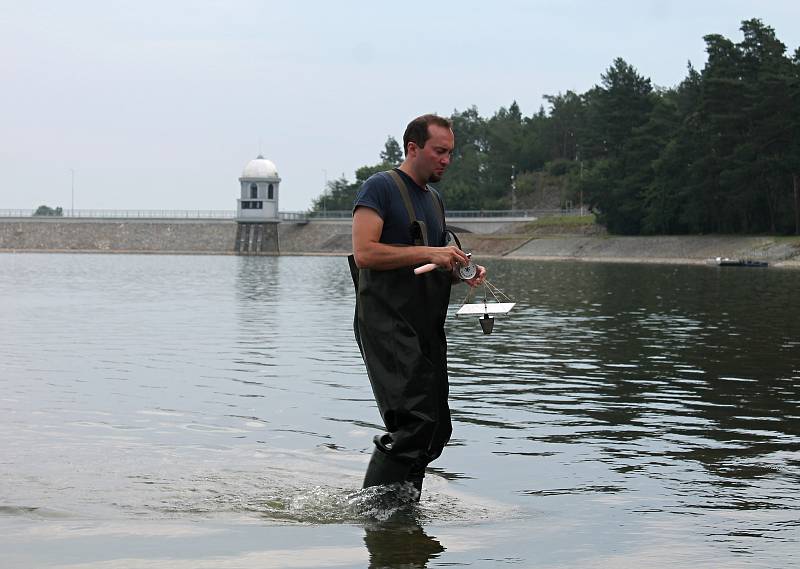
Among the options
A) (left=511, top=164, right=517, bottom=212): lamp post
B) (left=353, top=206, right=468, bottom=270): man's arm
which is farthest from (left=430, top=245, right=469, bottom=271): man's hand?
(left=511, top=164, right=517, bottom=212): lamp post

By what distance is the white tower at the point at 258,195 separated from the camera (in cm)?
15512

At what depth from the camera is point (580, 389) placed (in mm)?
15344

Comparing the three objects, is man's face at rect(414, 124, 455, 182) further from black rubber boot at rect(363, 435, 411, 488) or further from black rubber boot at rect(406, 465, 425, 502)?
black rubber boot at rect(406, 465, 425, 502)

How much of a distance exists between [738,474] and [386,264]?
150 inches

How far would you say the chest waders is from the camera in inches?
295

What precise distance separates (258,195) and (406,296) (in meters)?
150

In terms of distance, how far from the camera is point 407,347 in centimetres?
748

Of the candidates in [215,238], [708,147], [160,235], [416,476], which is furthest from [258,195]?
[416,476]

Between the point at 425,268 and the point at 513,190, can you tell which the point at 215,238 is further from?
the point at 425,268

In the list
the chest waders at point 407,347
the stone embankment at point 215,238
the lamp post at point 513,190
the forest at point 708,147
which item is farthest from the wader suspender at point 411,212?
the lamp post at point 513,190

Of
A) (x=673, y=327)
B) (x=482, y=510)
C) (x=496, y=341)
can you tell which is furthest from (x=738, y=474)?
(x=673, y=327)

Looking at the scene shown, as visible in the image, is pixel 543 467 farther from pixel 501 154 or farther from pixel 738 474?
pixel 501 154

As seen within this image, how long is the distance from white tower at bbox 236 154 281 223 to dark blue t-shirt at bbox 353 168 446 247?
484 feet

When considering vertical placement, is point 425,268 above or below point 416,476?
above
